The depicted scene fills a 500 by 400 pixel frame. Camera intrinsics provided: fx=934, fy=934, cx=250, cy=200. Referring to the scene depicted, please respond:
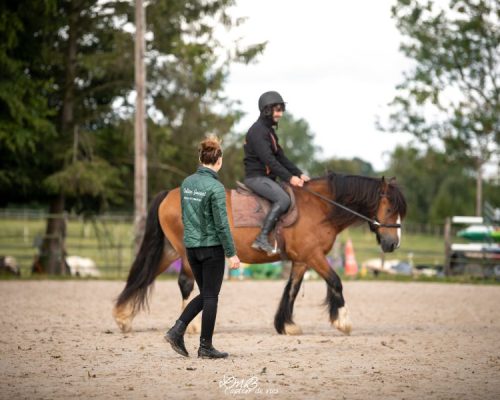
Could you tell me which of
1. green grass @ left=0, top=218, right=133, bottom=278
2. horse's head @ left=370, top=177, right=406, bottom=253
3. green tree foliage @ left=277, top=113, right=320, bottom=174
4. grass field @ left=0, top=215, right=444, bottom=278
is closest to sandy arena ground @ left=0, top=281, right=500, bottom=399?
horse's head @ left=370, top=177, right=406, bottom=253

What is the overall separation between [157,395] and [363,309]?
30.6 ft

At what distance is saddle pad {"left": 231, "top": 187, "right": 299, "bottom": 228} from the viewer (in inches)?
466

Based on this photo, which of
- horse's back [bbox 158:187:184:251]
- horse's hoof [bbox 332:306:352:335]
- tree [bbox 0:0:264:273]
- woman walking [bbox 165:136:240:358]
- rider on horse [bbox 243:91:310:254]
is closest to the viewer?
woman walking [bbox 165:136:240:358]

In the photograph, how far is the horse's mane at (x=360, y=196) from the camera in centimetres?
1215

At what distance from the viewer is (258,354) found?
945cm

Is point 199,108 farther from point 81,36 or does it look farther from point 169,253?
point 169,253

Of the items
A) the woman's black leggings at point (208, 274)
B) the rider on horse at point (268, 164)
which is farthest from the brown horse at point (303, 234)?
the woman's black leggings at point (208, 274)

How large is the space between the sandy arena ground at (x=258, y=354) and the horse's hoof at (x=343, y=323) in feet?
0.44

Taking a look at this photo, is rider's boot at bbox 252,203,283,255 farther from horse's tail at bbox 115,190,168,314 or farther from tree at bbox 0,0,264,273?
tree at bbox 0,0,264,273

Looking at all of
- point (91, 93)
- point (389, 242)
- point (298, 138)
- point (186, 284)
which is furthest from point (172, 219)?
point (298, 138)

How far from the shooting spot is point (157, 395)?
23.0 feet

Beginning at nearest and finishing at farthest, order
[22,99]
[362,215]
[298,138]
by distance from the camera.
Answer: [362,215] → [22,99] → [298,138]

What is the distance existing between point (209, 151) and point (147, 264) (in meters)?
3.69

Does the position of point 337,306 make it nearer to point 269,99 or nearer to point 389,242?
point 389,242
